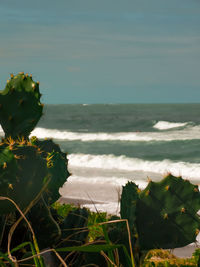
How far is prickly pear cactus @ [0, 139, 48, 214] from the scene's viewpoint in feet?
4.11

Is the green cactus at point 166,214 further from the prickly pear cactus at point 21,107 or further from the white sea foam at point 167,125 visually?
the white sea foam at point 167,125

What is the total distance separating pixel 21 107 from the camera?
5.96ft

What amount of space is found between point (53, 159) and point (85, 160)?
17.3 meters

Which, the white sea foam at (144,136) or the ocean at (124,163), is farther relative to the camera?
the white sea foam at (144,136)

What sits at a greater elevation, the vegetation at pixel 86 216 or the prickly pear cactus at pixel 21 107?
the prickly pear cactus at pixel 21 107

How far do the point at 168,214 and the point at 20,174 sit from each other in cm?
51

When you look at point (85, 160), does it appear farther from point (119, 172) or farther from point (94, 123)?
point (94, 123)

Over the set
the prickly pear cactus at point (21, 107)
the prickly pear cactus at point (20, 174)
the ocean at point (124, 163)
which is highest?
the prickly pear cactus at point (21, 107)

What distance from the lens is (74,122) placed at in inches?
1964

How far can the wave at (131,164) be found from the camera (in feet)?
55.9

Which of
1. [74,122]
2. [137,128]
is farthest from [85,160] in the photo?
[74,122]

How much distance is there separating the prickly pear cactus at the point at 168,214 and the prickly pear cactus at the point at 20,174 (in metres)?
0.34

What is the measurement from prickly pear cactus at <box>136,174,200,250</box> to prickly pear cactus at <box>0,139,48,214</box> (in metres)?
0.34

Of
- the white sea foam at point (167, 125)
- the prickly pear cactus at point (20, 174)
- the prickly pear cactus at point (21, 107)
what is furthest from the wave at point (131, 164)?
the white sea foam at point (167, 125)
